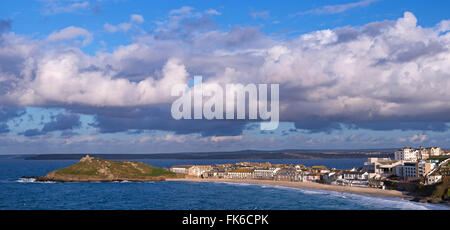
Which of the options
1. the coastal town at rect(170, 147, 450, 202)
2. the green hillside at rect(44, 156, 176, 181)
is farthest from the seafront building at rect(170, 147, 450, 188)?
the green hillside at rect(44, 156, 176, 181)

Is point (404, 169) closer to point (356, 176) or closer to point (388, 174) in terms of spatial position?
point (388, 174)

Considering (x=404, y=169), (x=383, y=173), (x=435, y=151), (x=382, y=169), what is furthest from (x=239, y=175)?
(x=435, y=151)

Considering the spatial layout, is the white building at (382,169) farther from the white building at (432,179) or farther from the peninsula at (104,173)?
the peninsula at (104,173)

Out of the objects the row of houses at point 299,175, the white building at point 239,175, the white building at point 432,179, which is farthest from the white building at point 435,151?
the white building at point 239,175

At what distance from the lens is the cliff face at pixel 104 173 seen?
17510 centimetres

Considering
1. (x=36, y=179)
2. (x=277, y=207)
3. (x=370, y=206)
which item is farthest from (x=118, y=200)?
(x=36, y=179)

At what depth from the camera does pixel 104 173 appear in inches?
7175

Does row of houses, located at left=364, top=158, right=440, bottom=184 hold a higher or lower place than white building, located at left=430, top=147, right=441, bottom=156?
lower

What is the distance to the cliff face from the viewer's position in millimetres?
175100

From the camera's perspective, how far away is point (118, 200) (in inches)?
4144

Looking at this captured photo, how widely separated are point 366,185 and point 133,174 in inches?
3904

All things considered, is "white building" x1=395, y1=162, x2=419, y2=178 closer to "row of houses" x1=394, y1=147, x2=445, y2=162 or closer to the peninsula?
"row of houses" x1=394, y1=147, x2=445, y2=162
